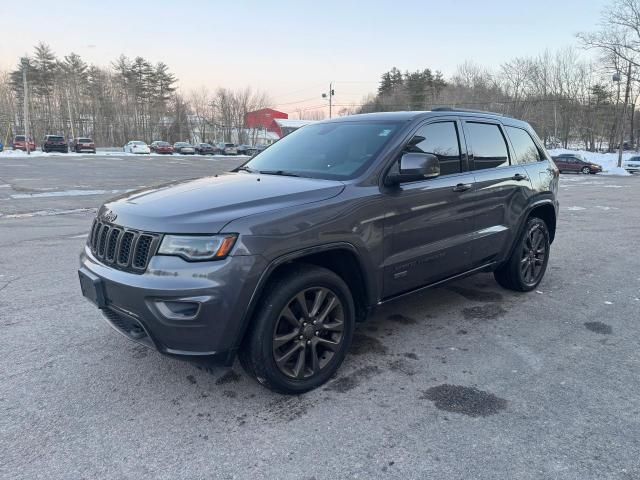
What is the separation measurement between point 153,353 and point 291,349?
125 centimetres

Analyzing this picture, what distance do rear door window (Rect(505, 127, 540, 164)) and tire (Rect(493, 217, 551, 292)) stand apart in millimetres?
640

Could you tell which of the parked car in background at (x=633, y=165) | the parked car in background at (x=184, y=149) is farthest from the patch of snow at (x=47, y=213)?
the parked car in background at (x=184, y=149)

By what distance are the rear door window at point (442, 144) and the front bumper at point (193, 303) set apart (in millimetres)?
1748

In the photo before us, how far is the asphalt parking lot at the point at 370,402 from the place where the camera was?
2.41 m

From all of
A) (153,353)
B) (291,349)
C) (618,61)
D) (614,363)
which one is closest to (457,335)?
(614,363)

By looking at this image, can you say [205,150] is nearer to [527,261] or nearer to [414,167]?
[527,261]

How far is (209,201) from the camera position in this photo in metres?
2.94

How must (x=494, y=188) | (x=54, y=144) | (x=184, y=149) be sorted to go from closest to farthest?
(x=494, y=188) < (x=54, y=144) < (x=184, y=149)

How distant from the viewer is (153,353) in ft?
11.8

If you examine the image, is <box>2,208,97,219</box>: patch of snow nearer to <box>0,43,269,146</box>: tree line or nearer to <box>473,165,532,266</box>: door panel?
<box>473,165,532,266</box>: door panel

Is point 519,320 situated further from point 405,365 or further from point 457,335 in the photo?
point 405,365

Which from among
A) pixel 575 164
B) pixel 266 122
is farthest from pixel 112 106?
pixel 575 164

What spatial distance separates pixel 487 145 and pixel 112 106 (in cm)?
7776

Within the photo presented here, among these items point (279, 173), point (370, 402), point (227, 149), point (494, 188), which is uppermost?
point (227, 149)
